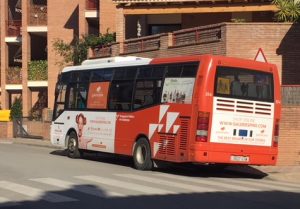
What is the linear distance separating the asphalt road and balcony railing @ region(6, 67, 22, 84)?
26.0 m

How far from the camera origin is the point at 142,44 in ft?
91.7

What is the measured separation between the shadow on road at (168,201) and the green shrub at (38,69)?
1196 inches

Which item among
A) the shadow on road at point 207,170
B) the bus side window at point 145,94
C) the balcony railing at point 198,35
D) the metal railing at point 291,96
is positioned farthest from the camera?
the balcony railing at point 198,35

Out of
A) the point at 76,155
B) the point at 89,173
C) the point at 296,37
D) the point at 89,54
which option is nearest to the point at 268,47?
the point at 296,37

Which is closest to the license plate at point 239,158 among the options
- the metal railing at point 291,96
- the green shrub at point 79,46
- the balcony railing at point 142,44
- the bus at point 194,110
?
the bus at point 194,110

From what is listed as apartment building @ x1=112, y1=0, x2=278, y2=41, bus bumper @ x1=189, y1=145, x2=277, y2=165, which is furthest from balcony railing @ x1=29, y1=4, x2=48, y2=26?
bus bumper @ x1=189, y1=145, x2=277, y2=165

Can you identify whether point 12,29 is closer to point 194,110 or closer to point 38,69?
point 38,69

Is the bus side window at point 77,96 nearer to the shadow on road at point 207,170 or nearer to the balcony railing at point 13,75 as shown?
the shadow on road at point 207,170

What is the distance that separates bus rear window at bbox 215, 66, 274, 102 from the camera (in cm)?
1526

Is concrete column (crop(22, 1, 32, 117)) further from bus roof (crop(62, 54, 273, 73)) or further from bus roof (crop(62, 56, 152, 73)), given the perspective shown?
bus roof (crop(62, 56, 152, 73))

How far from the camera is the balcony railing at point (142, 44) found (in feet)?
88.8

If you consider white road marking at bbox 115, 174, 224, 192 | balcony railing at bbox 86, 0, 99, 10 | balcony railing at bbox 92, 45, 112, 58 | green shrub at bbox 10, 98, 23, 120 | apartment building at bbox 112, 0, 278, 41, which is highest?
balcony railing at bbox 86, 0, 99, 10

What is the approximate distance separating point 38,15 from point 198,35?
69.2ft

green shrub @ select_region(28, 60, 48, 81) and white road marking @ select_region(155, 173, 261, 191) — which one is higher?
green shrub @ select_region(28, 60, 48, 81)
